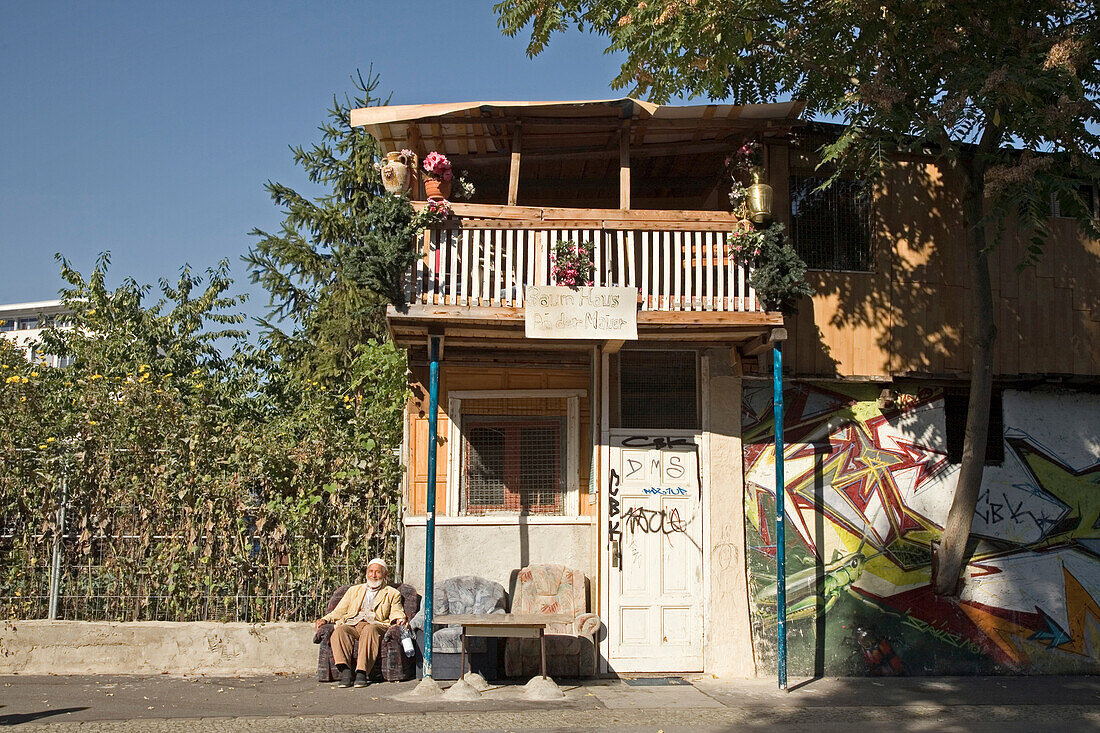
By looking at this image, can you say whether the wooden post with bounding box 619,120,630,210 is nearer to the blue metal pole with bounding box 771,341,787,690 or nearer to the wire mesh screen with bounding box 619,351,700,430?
the wire mesh screen with bounding box 619,351,700,430

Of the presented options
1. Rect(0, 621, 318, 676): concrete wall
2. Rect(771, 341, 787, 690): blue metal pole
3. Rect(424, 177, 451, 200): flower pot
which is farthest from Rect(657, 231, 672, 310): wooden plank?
Rect(0, 621, 318, 676): concrete wall

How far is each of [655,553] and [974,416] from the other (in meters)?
3.60

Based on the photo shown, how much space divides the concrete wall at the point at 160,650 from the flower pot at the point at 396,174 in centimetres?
447

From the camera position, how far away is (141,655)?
1028 centimetres

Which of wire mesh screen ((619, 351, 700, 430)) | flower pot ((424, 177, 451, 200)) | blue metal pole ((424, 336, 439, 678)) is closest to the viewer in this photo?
blue metal pole ((424, 336, 439, 678))

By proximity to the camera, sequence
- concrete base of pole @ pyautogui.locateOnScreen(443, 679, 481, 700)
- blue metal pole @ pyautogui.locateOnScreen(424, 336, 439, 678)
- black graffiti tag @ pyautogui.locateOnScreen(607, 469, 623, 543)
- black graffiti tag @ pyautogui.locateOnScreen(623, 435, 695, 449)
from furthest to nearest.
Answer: black graffiti tag @ pyautogui.locateOnScreen(623, 435, 695, 449), black graffiti tag @ pyautogui.locateOnScreen(607, 469, 623, 543), blue metal pole @ pyautogui.locateOnScreen(424, 336, 439, 678), concrete base of pole @ pyautogui.locateOnScreen(443, 679, 481, 700)

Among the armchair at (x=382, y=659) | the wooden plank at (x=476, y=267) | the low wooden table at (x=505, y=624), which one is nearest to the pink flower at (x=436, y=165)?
the wooden plank at (x=476, y=267)

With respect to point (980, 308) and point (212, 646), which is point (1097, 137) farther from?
point (212, 646)

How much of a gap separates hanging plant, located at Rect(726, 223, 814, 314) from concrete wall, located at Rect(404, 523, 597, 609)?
307 cm

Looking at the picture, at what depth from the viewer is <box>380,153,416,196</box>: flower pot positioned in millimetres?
10117

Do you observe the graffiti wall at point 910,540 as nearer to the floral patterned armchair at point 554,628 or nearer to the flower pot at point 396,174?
the floral patterned armchair at point 554,628

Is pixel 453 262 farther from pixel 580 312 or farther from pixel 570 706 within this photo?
pixel 570 706

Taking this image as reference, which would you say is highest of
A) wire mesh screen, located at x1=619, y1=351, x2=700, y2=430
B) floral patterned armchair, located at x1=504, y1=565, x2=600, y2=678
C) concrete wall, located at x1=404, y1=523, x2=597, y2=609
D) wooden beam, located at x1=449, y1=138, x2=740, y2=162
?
wooden beam, located at x1=449, y1=138, x2=740, y2=162

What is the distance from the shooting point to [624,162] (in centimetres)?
1072
